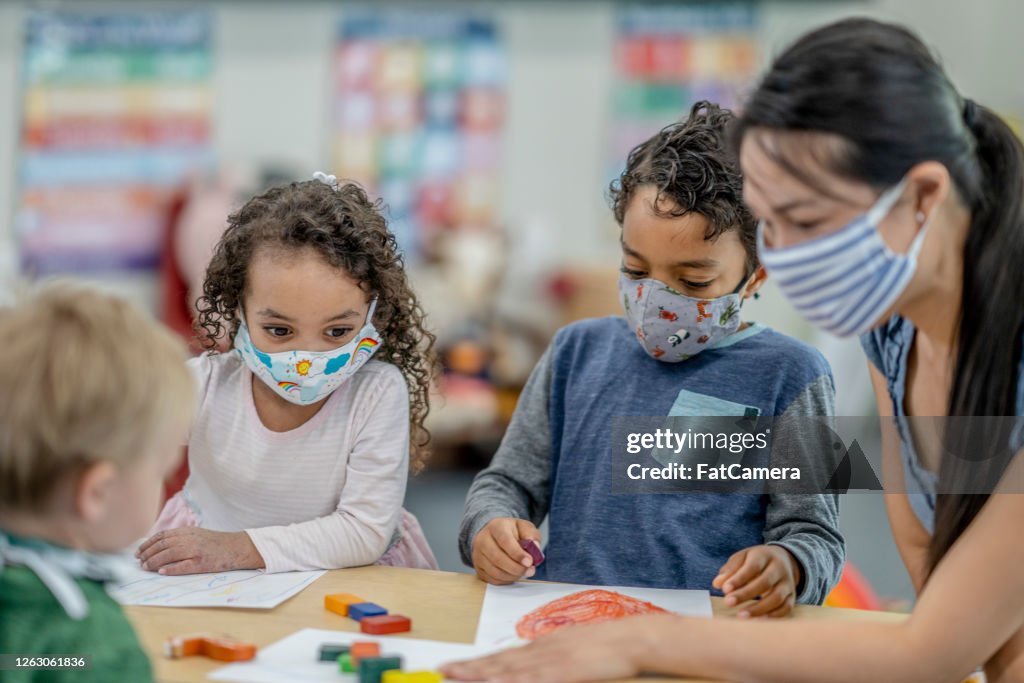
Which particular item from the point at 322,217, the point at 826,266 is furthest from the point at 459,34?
the point at 826,266

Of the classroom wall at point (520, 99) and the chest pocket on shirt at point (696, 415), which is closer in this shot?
the chest pocket on shirt at point (696, 415)

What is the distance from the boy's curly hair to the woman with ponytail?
0.31 meters

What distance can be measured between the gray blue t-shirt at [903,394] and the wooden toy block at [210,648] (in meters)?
0.73

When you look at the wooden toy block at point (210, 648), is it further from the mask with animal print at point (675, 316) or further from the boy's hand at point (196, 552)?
the mask with animal print at point (675, 316)

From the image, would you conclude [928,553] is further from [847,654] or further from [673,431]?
[673,431]

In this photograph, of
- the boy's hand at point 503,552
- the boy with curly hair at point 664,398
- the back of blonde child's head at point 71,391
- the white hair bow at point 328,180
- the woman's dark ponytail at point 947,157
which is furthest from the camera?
the white hair bow at point 328,180

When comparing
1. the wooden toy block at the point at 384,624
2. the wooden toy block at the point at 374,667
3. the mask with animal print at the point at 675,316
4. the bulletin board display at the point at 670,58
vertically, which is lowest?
the wooden toy block at the point at 384,624

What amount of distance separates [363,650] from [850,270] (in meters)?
0.60

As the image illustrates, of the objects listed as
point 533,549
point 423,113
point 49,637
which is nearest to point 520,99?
point 423,113

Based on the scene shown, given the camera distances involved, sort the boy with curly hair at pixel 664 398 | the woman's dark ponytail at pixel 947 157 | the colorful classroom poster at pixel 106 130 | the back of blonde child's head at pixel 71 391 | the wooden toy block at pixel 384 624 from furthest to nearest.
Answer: the colorful classroom poster at pixel 106 130
the boy with curly hair at pixel 664 398
the wooden toy block at pixel 384 624
the woman's dark ponytail at pixel 947 157
the back of blonde child's head at pixel 71 391

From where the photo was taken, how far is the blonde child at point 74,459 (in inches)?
36.5

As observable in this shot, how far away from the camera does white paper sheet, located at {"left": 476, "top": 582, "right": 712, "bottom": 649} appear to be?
3.86ft

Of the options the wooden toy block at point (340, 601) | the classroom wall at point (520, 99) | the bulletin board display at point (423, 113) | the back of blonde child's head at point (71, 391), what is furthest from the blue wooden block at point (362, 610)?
the bulletin board display at point (423, 113)

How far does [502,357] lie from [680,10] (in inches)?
70.8
